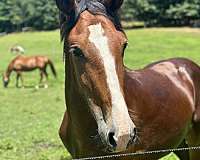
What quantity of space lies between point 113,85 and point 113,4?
2.34 feet

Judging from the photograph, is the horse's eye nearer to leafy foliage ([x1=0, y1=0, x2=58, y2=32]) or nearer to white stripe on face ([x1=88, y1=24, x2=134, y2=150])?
white stripe on face ([x1=88, y1=24, x2=134, y2=150])

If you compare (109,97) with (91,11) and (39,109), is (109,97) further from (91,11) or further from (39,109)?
(39,109)

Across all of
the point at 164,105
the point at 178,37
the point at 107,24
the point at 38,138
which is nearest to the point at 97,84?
the point at 107,24

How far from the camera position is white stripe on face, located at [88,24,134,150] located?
286cm

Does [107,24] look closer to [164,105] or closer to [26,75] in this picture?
[164,105]

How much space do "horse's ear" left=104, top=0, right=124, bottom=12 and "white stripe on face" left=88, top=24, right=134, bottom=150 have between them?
253 mm

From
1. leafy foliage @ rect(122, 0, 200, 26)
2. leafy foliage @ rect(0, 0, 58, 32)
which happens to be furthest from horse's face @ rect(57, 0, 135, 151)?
leafy foliage @ rect(0, 0, 58, 32)

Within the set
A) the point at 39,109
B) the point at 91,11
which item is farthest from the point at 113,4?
the point at 39,109

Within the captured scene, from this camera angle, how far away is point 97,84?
10.1 ft

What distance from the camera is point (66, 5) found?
133 inches

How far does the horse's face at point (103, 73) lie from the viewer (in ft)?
9.51

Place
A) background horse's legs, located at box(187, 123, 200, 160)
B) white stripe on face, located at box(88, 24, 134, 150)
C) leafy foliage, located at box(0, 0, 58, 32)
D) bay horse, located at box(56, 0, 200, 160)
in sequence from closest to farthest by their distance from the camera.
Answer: white stripe on face, located at box(88, 24, 134, 150), bay horse, located at box(56, 0, 200, 160), background horse's legs, located at box(187, 123, 200, 160), leafy foliage, located at box(0, 0, 58, 32)

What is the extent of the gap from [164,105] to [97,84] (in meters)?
1.63

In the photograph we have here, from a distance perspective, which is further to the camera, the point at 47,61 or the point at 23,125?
the point at 47,61
